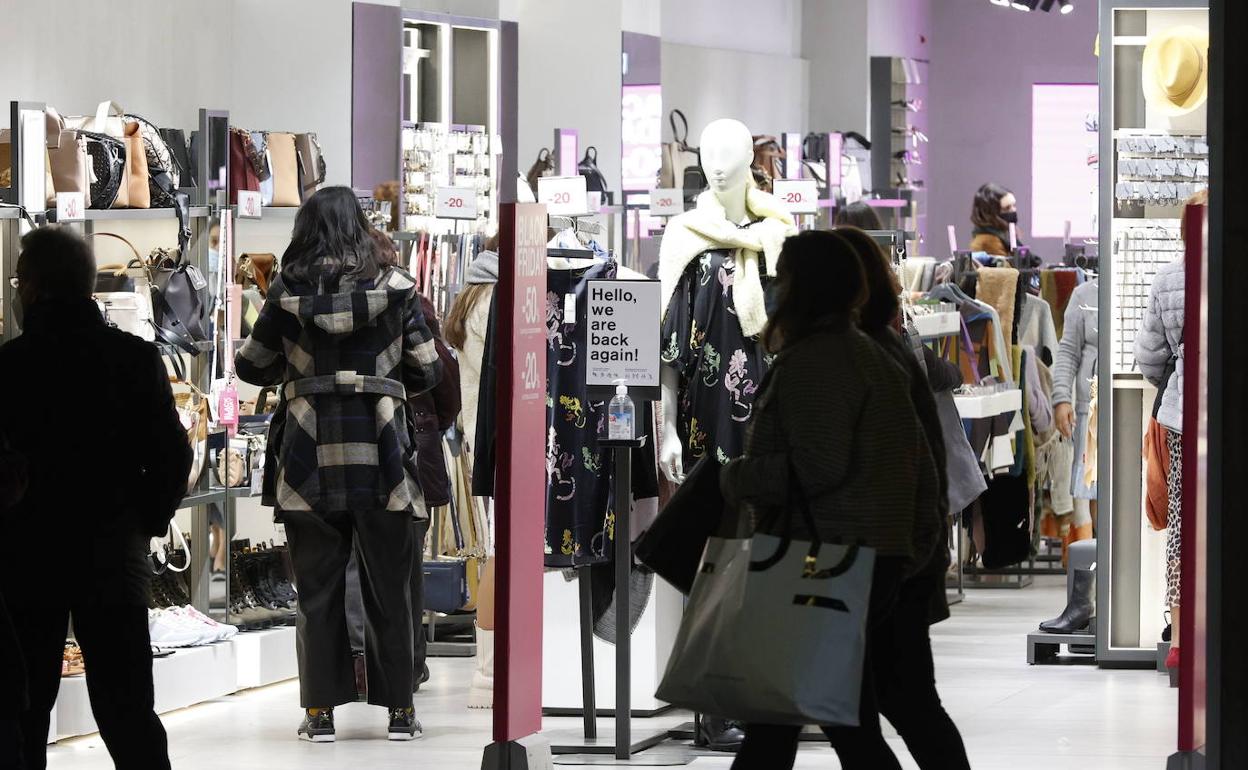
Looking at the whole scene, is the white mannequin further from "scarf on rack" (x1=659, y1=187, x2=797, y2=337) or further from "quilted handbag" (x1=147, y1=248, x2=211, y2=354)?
"quilted handbag" (x1=147, y1=248, x2=211, y2=354)

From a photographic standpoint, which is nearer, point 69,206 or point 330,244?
point 330,244

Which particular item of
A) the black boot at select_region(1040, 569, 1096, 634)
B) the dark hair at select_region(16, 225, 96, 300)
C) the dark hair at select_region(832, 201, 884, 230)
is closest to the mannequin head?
the dark hair at select_region(16, 225, 96, 300)

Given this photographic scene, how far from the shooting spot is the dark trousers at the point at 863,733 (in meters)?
4.02

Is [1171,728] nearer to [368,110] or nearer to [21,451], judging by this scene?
[21,451]

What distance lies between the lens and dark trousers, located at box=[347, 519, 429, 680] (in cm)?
645

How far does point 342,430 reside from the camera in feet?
20.5

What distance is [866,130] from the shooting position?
58.7 feet

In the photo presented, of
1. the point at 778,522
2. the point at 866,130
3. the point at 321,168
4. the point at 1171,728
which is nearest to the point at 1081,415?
the point at 1171,728

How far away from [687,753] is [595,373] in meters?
1.17

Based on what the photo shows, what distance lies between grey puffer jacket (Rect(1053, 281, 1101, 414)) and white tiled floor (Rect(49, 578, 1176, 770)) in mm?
1361

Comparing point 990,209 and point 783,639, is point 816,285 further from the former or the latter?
point 990,209

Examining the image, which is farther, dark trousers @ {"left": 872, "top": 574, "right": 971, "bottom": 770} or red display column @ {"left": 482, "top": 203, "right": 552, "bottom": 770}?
red display column @ {"left": 482, "top": 203, "right": 552, "bottom": 770}

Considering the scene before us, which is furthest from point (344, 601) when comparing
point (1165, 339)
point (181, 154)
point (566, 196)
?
point (1165, 339)

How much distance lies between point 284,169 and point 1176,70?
341 centimetres
